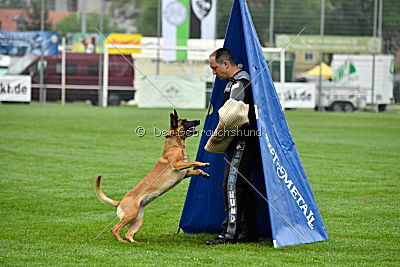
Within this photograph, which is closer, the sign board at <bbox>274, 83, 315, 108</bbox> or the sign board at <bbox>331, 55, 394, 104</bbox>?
the sign board at <bbox>274, 83, 315, 108</bbox>

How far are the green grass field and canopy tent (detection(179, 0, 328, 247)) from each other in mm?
209

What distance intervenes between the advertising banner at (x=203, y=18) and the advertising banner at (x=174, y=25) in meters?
0.39

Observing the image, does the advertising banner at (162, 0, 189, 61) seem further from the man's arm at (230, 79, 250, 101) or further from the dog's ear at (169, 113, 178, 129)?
the man's arm at (230, 79, 250, 101)

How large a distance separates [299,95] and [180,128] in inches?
954

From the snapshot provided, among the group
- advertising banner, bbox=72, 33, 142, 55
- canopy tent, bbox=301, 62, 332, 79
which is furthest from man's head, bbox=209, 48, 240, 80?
advertising banner, bbox=72, 33, 142, 55

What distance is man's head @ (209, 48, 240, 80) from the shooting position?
6.75 metres

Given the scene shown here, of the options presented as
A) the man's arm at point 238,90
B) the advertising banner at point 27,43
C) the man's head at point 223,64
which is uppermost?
the advertising banner at point 27,43

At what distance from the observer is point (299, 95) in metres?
31.0

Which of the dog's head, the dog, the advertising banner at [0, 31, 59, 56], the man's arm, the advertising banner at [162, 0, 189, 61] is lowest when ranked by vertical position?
the dog

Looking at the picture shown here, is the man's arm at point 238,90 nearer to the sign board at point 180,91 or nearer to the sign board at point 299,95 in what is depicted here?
the sign board at point 180,91

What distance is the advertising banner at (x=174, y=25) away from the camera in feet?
105

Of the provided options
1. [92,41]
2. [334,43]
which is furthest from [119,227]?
[334,43]

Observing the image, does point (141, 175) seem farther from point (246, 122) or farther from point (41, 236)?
point (246, 122)

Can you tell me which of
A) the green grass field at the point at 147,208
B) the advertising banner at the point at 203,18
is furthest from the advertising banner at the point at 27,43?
the green grass field at the point at 147,208
